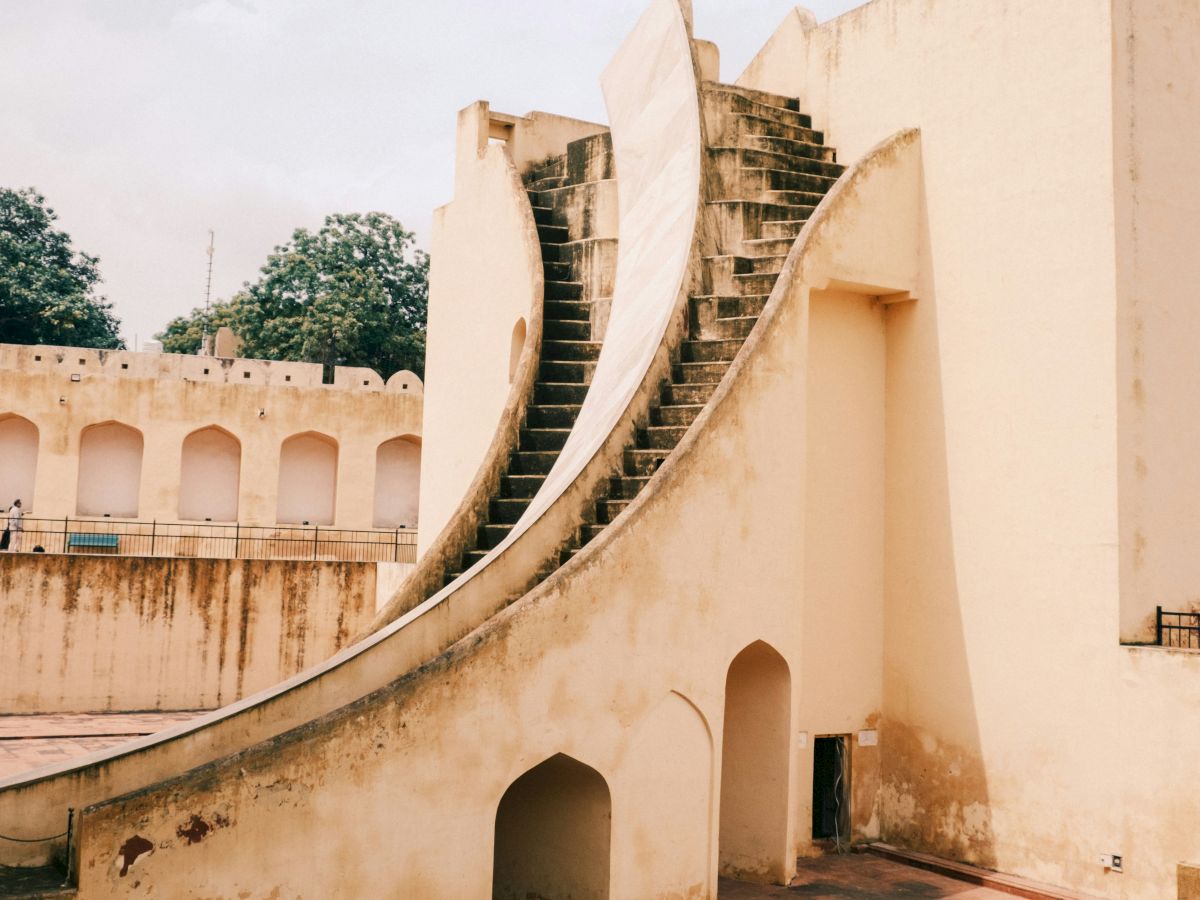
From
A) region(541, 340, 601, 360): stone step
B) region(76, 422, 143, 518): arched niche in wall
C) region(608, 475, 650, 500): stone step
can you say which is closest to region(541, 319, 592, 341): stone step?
region(541, 340, 601, 360): stone step

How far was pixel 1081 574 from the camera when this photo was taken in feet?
30.5

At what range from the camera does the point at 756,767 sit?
9523 millimetres

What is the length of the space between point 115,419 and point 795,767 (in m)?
15.5

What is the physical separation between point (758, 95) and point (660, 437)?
14.5 feet

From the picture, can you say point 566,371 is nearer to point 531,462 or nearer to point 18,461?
point 531,462

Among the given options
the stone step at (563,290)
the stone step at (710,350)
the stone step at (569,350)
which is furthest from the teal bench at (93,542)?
the stone step at (710,350)

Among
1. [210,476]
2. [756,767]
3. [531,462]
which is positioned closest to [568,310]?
[531,462]

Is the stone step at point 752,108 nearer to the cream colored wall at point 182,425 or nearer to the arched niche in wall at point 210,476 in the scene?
the cream colored wall at point 182,425

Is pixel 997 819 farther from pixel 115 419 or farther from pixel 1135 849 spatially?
pixel 115 419

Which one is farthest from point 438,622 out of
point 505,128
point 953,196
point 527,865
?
point 505,128

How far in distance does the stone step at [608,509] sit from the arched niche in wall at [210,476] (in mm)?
14444

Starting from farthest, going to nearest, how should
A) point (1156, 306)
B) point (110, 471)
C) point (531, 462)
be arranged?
point (110, 471), point (531, 462), point (1156, 306)

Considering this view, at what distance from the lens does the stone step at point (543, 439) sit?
1095 centimetres

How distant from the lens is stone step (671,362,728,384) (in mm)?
10000
